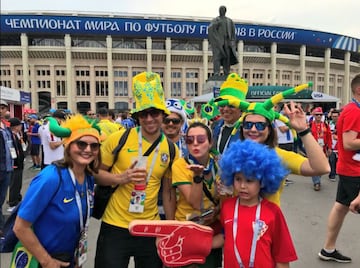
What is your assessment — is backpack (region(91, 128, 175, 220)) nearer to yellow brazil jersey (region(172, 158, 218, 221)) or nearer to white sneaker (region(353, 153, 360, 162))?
yellow brazil jersey (region(172, 158, 218, 221))

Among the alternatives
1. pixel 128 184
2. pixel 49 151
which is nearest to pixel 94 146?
pixel 128 184

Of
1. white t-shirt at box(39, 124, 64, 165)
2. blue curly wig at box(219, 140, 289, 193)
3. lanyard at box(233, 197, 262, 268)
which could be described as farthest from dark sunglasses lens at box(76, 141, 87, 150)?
white t-shirt at box(39, 124, 64, 165)

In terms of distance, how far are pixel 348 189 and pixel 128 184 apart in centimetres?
228

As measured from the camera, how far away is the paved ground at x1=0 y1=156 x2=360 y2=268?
3.45 m

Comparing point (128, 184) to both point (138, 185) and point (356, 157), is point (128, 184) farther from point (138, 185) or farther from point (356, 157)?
point (356, 157)

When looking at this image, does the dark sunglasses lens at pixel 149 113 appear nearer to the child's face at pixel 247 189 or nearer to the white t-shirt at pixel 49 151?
the child's face at pixel 247 189

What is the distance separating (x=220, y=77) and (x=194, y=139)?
10039 millimetres

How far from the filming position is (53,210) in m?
1.83

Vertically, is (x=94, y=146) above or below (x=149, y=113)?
below

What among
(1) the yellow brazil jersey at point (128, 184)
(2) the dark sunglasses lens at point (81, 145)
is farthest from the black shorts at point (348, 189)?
(2) the dark sunglasses lens at point (81, 145)

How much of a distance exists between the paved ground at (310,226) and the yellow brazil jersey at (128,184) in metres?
1.52

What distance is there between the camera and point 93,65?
161 ft

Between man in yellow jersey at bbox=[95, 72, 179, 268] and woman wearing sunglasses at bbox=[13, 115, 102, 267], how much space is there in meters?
0.19

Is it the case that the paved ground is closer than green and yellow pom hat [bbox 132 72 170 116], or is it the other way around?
green and yellow pom hat [bbox 132 72 170 116]
